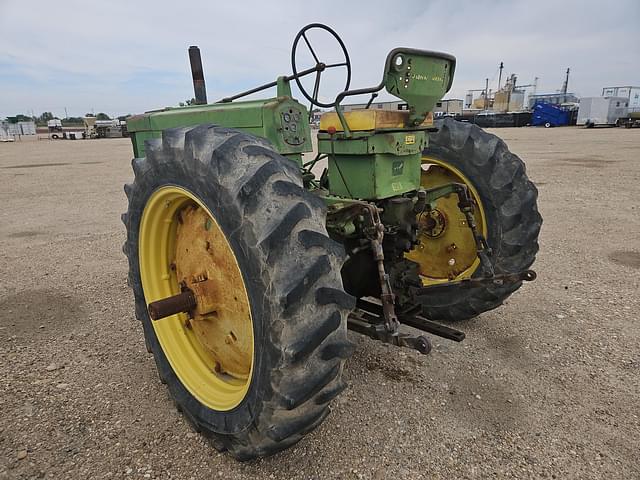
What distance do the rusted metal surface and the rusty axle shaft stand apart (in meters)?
0.03

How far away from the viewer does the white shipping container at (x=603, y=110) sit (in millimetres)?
38500

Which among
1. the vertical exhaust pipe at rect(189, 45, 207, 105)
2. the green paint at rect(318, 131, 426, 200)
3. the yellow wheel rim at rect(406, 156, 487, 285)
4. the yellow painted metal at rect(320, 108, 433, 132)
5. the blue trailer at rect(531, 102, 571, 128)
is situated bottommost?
the blue trailer at rect(531, 102, 571, 128)

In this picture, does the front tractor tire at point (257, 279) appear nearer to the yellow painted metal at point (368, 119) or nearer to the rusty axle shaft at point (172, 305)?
the rusty axle shaft at point (172, 305)

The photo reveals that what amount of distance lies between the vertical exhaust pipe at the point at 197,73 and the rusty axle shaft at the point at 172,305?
2157mm

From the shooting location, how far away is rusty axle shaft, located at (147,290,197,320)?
216 cm

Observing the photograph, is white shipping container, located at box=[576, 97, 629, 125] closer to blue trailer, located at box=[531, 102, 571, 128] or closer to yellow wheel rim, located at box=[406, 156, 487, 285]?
blue trailer, located at box=[531, 102, 571, 128]

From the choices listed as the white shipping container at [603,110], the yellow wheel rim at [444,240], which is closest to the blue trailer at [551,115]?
the white shipping container at [603,110]

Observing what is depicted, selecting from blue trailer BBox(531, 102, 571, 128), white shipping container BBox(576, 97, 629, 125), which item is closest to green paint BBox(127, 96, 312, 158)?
white shipping container BBox(576, 97, 629, 125)

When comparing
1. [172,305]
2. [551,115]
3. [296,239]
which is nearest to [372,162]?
[296,239]

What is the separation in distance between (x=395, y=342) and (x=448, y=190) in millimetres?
1153

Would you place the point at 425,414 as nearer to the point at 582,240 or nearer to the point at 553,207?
the point at 582,240

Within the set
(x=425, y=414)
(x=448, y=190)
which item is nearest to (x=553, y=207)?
(x=448, y=190)

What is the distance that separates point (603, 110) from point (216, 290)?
4546 cm

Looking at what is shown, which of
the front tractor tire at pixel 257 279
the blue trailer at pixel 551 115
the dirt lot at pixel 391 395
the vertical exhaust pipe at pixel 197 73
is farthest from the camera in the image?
the blue trailer at pixel 551 115
